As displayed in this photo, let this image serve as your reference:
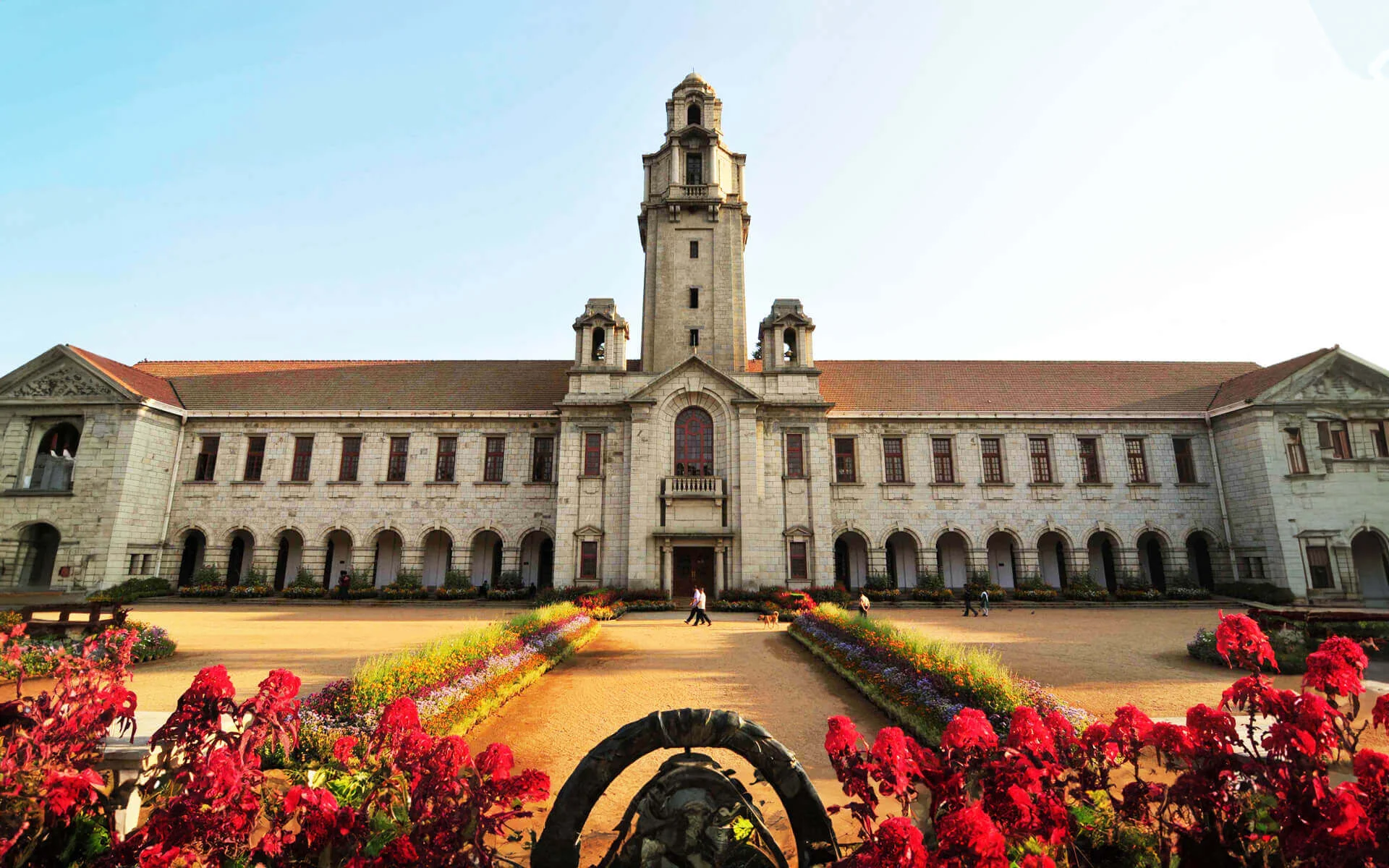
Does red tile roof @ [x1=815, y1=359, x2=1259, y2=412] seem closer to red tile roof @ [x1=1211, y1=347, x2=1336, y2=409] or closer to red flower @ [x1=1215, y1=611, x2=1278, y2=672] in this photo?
red tile roof @ [x1=1211, y1=347, x2=1336, y2=409]

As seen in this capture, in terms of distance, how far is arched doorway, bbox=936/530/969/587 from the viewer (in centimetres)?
3166

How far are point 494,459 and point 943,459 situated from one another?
77.9 feet

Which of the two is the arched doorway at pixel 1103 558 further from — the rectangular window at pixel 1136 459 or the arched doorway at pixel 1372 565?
the arched doorway at pixel 1372 565

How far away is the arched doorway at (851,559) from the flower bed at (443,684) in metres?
19.8

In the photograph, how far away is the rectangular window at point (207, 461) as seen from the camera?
3184cm

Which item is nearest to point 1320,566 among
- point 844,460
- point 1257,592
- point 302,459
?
point 1257,592

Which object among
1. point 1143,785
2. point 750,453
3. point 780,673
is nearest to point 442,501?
point 750,453

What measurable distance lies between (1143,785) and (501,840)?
5840mm

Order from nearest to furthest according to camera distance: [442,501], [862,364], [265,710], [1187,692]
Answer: [265,710]
[1187,692]
[442,501]
[862,364]

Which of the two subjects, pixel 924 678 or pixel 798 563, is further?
pixel 798 563

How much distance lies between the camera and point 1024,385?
34688 millimetres

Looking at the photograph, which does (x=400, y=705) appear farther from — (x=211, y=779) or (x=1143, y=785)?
(x=1143, y=785)

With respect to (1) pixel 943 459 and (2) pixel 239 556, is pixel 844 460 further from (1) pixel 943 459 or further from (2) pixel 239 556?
(2) pixel 239 556

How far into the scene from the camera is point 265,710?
4.82 metres
